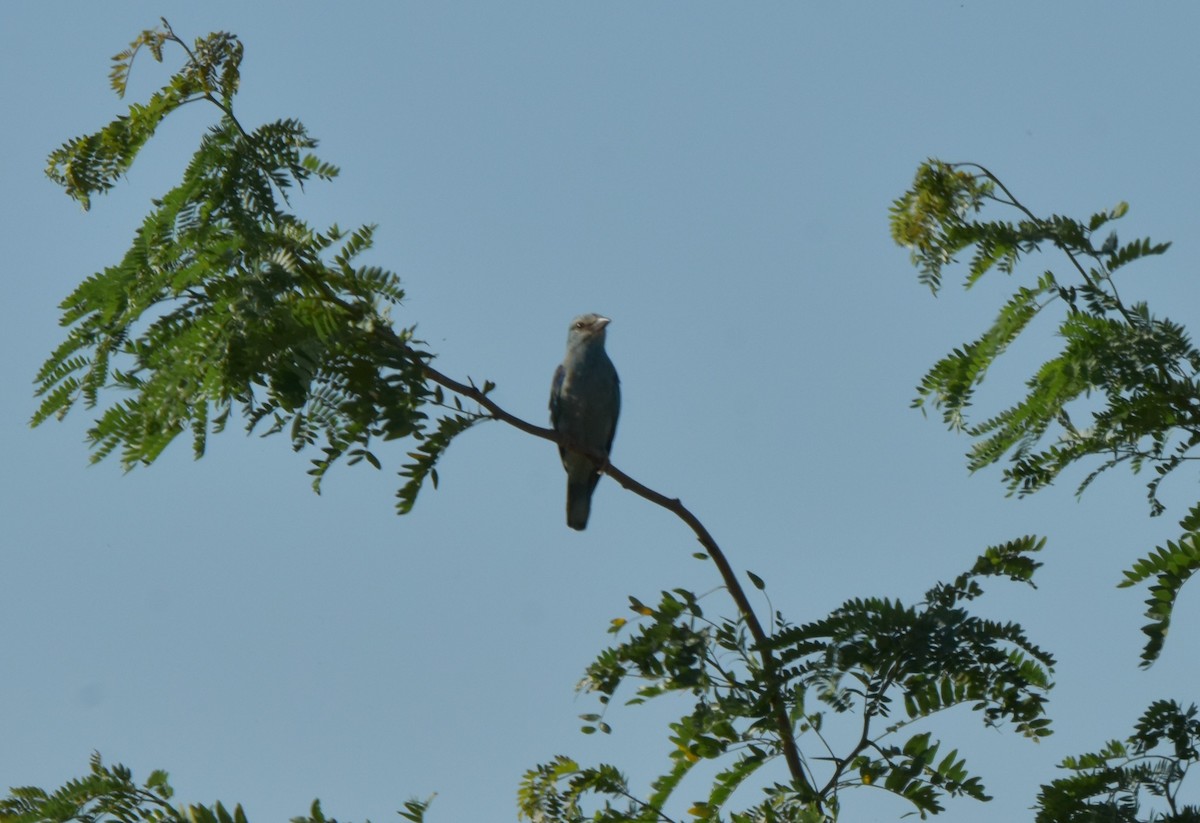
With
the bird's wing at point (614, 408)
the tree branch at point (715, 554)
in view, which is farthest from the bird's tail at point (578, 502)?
the tree branch at point (715, 554)

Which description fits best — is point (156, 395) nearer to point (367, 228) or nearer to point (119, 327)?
point (119, 327)

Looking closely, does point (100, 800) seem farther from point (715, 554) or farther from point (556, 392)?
point (556, 392)

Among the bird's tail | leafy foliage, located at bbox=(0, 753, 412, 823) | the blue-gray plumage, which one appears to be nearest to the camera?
leafy foliage, located at bbox=(0, 753, 412, 823)

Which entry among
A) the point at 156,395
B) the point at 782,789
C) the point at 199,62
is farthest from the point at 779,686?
the point at 199,62

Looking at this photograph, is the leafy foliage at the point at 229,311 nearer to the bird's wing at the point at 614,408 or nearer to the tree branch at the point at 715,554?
the tree branch at the point at 715,554

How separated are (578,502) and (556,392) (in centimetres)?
77

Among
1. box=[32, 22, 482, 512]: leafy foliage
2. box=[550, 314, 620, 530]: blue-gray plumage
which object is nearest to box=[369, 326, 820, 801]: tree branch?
box=[32, 22, 482, 512]: leafy foliage

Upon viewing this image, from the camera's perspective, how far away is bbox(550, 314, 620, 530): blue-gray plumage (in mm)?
9297

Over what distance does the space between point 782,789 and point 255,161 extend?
257 centimetres

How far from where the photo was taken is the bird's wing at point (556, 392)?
9.49 m

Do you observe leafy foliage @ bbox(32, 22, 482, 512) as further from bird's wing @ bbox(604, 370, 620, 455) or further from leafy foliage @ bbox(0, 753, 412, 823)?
bird's wing @ bbox(604, 370, 620, 455)

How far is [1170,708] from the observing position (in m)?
4.25

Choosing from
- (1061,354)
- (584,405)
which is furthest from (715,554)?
(584,405)

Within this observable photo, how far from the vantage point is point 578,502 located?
31.1 ft
